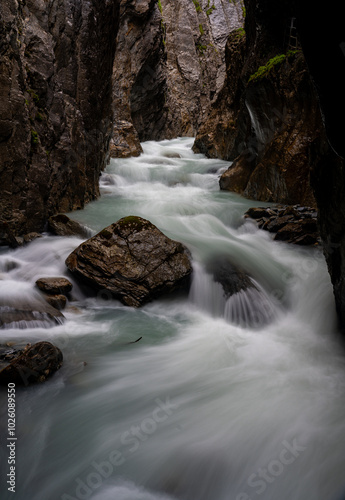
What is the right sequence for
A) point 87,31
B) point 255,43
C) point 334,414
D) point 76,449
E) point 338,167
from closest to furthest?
1. point 76,449
2. point 334,414
3. point 338,167
4. point 87,31
5. point 255,43

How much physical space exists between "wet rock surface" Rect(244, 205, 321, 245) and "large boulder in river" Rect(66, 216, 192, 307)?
278cm

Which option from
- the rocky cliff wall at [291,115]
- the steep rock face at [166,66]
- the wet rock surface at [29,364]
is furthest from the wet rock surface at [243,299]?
the steep rock face at [166,66]

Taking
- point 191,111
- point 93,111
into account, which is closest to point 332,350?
point 93,111

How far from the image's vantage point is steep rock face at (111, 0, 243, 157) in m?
20.9

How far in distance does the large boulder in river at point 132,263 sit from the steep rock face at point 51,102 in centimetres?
187

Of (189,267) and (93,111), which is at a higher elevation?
(93,111)

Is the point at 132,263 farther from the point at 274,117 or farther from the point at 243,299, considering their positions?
the point at 274,117

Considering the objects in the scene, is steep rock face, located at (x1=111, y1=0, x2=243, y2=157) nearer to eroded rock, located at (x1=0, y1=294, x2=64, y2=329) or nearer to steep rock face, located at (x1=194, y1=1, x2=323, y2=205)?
steep rock face, located at (x1=194, y1=1, x2=323, y2=205)

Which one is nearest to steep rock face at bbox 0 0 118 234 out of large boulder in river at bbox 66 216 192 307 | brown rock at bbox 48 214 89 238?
brown rock at bbox 48 214 89 238

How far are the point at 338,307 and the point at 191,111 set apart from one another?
31446 mm

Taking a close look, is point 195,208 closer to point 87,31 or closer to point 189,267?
point 189,267

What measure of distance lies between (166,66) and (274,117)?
21157mm

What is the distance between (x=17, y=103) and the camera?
5.65m

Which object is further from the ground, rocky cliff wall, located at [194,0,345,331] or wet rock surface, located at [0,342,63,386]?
rocky cliff wall, located at [194,0,345,331]
